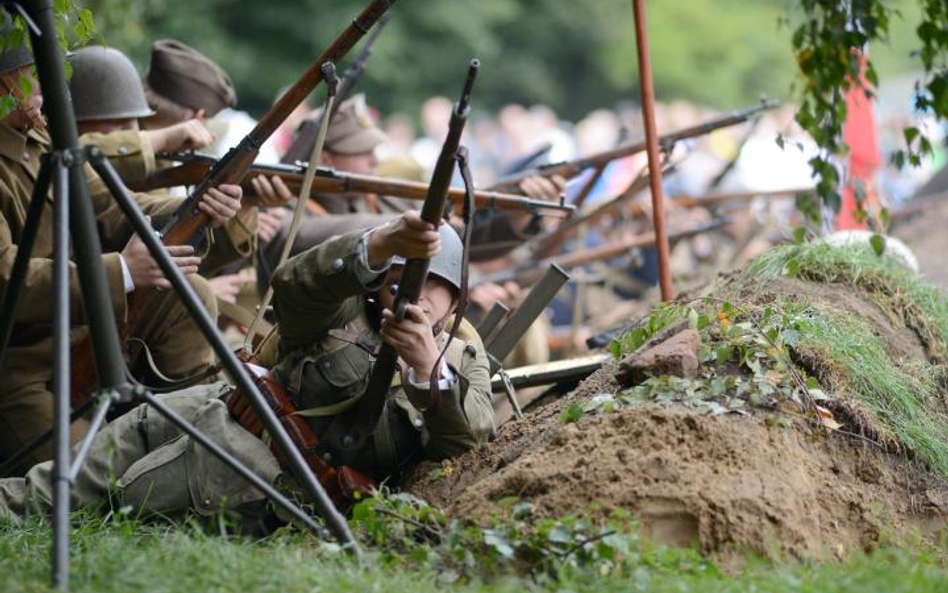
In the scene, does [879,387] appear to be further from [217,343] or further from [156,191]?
[156,191]

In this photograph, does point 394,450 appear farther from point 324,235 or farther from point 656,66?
point 656,66

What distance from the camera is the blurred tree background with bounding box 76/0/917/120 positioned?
27.0 m

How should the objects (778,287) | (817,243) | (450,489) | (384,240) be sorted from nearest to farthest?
(384,240) → (450,489) → (778,287) → (817,243)

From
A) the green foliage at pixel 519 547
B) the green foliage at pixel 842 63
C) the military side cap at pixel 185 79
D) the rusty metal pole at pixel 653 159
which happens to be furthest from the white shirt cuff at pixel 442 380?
the military side cap at pixel 185 79

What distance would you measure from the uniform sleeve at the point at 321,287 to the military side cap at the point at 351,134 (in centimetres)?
409

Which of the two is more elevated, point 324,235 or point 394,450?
point 324,235

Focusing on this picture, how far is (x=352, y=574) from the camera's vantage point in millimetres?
4336

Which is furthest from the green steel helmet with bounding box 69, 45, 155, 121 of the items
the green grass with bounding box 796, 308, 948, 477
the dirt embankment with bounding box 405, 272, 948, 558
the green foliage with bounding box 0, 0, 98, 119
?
the green grass with bounding box 796, 308, 948, 477

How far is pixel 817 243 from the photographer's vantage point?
24.0ft

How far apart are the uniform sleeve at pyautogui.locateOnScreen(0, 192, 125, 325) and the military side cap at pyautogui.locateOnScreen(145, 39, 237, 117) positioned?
293cm

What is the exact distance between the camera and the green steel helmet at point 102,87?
7.53 meters

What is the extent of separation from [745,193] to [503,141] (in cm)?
671

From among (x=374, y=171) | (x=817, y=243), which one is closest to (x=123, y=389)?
(x=817, y=243)

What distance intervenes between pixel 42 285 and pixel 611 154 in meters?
4.93
